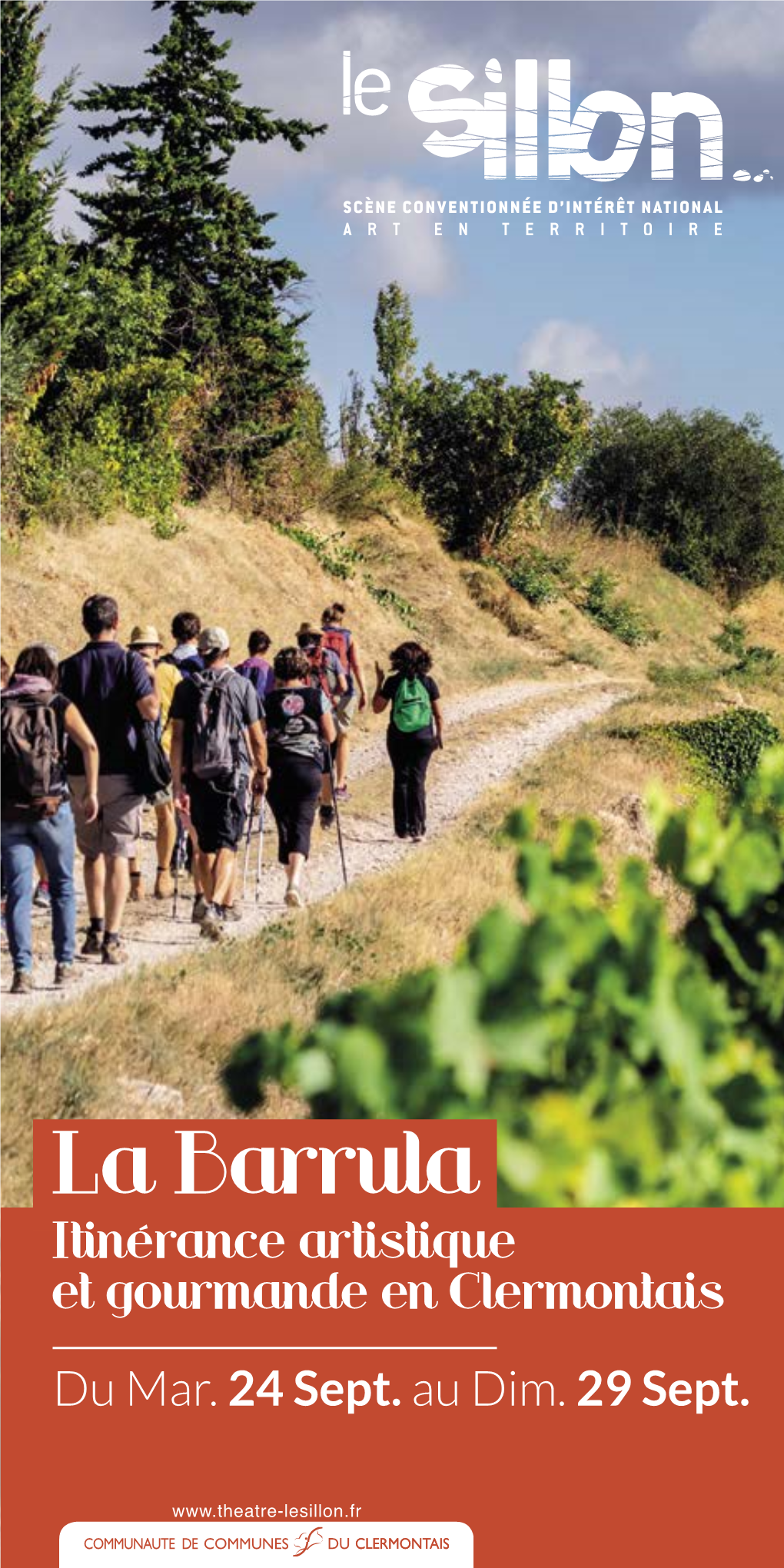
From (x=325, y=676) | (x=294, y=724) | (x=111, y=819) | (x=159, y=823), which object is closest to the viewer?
(x=111, y=819)

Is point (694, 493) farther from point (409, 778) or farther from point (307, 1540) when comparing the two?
point (307, 1540)

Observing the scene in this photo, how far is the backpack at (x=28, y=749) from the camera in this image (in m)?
9.07

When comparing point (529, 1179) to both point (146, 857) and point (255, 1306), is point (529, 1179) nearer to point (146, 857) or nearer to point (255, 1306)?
point (255, 1306)

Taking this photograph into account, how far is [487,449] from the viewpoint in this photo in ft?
149

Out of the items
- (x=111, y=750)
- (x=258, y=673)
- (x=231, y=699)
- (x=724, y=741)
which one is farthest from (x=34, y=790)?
(x=724, y=741)

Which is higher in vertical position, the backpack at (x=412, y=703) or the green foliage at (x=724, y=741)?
the backpack at (x=412, y=703)

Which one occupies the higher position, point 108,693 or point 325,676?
point 325,676

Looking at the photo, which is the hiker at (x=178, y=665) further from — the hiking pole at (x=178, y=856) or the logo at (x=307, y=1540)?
the logo at (x=307, y=1540)

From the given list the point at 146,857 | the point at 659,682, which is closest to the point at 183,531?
the point at 659,682

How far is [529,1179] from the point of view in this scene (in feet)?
7.34

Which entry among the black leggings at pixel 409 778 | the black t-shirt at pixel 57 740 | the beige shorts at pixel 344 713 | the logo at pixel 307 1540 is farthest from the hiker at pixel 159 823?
the logo at pixel 307 1540

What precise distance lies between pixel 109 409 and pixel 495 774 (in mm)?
12061

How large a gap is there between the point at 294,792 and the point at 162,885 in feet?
4.64

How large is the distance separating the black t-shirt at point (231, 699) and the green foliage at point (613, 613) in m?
34.0
